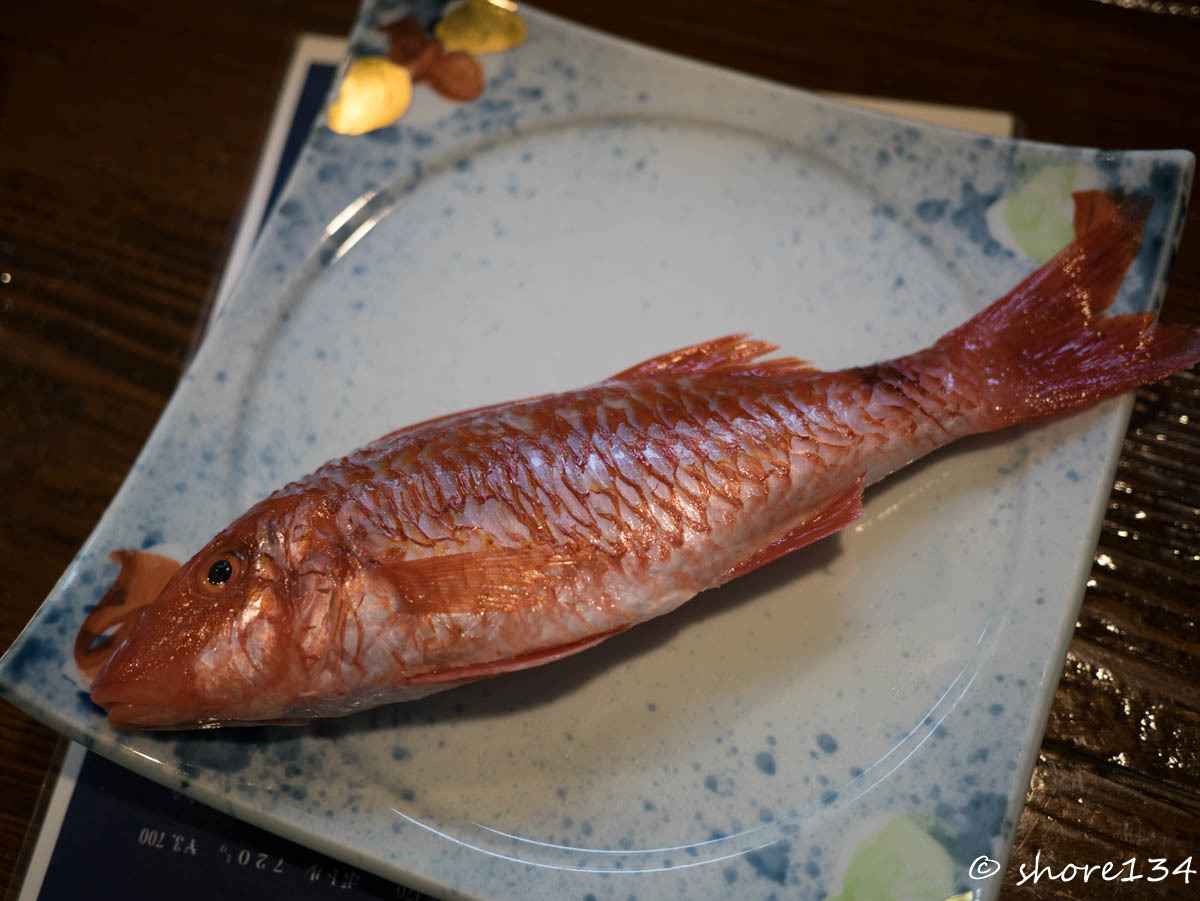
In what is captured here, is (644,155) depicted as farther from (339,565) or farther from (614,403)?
(339,565)

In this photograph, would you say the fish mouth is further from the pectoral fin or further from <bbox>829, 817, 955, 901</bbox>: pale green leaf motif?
<bbox>829, 817, 955, 901</bbox>: pale green leaf motif

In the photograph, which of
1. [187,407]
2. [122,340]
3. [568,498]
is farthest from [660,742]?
[122,340]

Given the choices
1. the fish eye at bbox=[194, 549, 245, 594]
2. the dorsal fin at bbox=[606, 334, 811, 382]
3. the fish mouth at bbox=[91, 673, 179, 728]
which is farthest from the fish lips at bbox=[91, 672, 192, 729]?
the dorsal fin at bbox=[606, 334, 811, 382]

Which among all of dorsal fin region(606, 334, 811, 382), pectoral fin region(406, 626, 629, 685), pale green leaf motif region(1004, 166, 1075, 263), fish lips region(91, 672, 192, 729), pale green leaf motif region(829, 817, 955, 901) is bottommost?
fish lips region(91, 672, 192, 729)

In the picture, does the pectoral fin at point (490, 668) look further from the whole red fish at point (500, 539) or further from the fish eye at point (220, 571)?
the fish eye at point (220, 571)

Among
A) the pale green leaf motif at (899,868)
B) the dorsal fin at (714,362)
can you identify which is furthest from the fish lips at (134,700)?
the pale green leaf motif at (899,868)

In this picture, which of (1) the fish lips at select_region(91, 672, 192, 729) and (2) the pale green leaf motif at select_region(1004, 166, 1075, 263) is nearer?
(1) the fish lips at select_region(91, 672, 192, 729)

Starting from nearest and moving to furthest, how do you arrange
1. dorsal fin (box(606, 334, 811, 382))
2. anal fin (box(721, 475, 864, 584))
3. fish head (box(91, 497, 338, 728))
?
fish head (box(91, 497, 338, 728)) < anal fin (box(721, 475, 864, 584)) < dorsal fin (box(606, 334, 811, 382))
